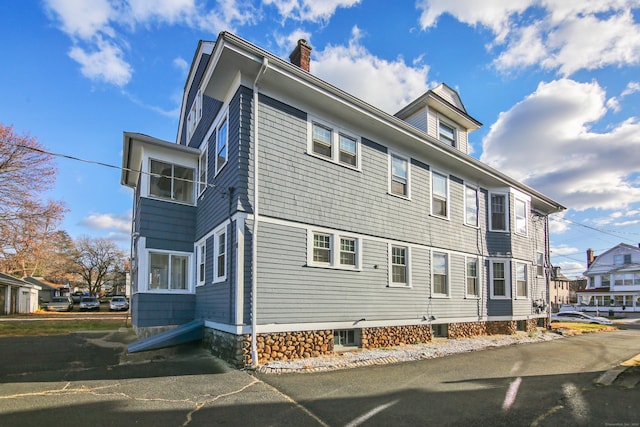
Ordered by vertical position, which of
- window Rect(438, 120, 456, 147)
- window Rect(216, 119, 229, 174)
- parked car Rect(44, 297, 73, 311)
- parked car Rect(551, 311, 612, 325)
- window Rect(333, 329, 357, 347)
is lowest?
parked car Rect(44, 297, 73, 311)

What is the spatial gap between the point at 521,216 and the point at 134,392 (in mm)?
17303

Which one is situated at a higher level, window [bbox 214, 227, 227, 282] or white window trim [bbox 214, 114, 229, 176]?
white window trim [bbox 214, 114, 229, 176]

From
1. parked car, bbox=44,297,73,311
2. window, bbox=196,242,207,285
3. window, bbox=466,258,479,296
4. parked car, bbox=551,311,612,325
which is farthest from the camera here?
parked car, bbox=44,297,73,311

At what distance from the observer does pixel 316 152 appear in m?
11.3

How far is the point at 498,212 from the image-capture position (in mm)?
17719

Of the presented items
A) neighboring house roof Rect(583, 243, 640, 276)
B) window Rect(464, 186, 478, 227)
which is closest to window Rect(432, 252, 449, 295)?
window Rect(464, 186, 478, 227)

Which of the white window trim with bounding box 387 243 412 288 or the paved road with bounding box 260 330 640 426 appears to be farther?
the white window trim with bounding box 387 243 412 288

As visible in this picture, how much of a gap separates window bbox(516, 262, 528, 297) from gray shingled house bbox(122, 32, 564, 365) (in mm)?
277

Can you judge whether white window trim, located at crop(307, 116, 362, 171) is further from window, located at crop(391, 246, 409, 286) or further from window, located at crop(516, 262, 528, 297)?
window, located at crop(516, 262, 528, 297)

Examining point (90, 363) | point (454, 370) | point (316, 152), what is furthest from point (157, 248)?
point (454, 370)

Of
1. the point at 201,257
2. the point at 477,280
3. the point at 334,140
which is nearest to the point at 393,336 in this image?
the point at 477,280

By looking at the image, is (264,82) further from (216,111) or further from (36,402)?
(36,402)

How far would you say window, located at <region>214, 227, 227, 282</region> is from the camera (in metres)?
10.4

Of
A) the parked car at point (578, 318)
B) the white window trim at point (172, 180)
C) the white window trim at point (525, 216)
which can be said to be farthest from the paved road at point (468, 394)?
the parked car at point (578, 318)
